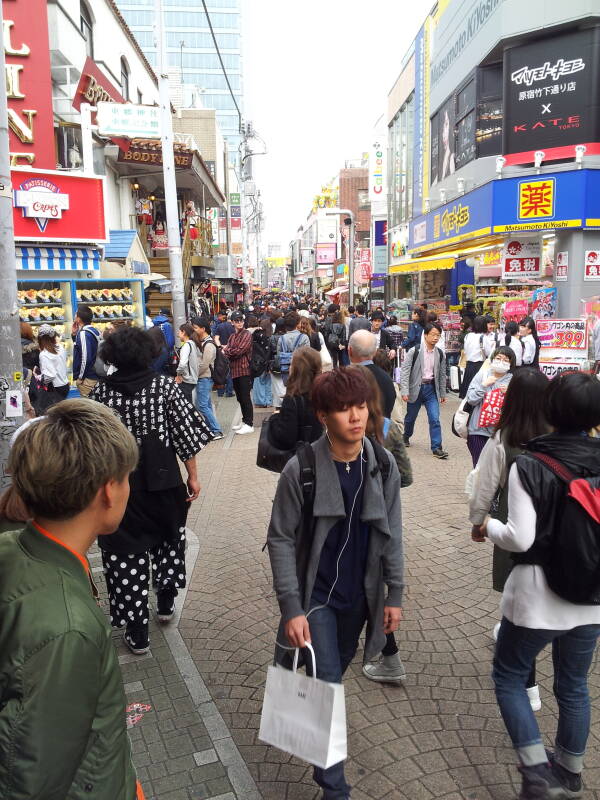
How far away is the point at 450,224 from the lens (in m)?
19.7

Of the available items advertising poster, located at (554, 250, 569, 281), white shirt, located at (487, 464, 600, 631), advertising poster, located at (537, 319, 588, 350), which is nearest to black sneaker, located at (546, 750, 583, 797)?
white shirt, located at (487, 464, 600, 631)

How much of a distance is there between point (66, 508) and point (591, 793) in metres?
2.65

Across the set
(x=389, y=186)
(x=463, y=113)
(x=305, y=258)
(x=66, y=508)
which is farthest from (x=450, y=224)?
(x=305, y=258)

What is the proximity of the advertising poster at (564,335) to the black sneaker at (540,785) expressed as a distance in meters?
8.88

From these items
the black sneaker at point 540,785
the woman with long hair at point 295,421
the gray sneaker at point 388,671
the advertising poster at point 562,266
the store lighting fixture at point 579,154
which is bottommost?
the gray sneaker at point 388,671

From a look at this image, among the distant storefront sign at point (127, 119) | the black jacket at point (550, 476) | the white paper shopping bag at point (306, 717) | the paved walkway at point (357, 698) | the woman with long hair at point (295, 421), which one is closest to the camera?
the white paper shopping bag at point (306, 717)

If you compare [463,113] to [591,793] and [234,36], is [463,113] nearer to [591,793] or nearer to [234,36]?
[591,793]

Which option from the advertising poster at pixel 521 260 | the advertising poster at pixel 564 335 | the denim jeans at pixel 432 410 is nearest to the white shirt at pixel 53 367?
the denim jeans at pixel 432 410

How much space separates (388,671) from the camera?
A: 369 cm

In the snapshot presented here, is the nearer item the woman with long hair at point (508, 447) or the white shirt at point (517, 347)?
the woman with long hair at point (508, 447)

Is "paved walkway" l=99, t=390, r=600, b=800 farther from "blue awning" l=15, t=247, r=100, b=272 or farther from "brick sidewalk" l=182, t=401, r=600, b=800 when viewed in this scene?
"blue awning" l=15, t=247, r=100, b=272

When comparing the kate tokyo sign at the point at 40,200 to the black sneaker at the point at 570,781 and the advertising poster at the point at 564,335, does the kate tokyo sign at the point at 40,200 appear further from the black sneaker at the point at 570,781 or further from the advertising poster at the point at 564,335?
the black sneaker at the point at 570,781

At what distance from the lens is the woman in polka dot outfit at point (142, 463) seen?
387cm

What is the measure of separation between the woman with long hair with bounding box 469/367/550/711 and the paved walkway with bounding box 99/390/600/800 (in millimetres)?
497
